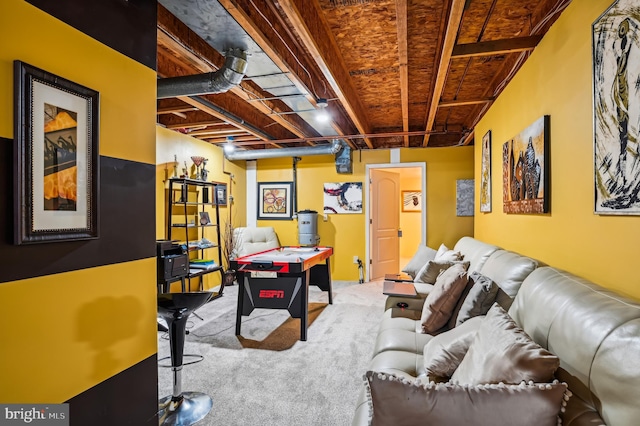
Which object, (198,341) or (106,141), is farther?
(198,341)

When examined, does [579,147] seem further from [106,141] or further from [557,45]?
[106,141]

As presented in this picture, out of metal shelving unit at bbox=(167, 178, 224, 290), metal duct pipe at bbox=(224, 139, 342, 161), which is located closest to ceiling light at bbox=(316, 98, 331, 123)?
metal duct pipe at bbox=(224, 139, 342, 161)

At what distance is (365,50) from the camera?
9.70 feet

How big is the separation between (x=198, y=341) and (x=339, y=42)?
3170 millimetres

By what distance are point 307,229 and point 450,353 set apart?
4507 millimetres

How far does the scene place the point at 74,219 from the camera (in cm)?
133

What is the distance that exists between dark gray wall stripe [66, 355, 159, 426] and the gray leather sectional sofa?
1134 millimetres

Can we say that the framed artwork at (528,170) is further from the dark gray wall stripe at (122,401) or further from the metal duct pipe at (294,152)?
the metal duct pipe at (294,152)

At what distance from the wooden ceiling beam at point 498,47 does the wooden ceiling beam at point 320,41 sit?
101 centimetres

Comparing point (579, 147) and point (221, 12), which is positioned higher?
point (221, 12)

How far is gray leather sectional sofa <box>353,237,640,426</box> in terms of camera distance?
0.87 metres

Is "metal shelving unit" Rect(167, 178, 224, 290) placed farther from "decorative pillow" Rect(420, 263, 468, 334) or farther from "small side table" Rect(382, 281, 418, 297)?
"decorative pillow" Rect(420, 263, 468, 334)

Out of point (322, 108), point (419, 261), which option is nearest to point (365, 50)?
point (322, 108)

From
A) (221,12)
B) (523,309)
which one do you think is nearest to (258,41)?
(221,12)
